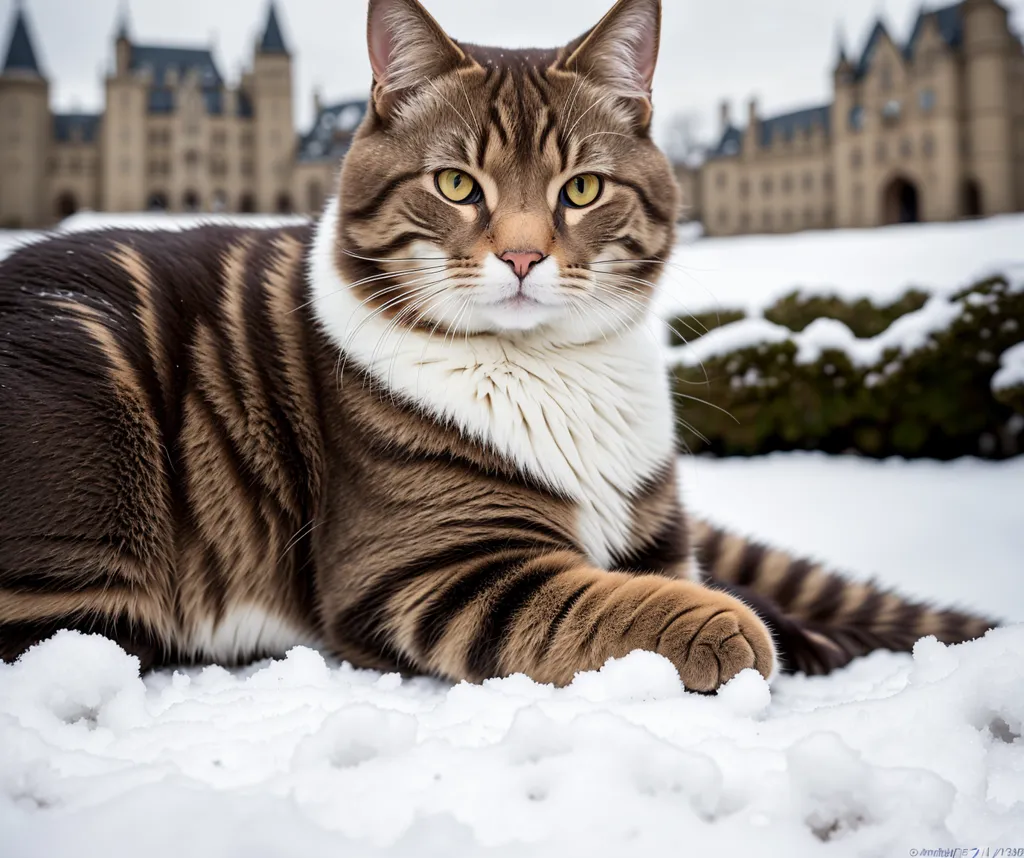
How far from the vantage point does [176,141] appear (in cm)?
3531

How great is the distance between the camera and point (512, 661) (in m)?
1.46

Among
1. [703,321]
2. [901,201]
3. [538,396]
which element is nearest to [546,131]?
[538,396]

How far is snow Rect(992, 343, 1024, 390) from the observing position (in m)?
3.64

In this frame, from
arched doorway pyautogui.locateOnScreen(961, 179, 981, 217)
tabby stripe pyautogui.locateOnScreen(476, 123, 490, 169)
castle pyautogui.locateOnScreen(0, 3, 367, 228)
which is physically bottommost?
tabby stripe pyautogui.locateOnScreen(476, 123, 490, 169)

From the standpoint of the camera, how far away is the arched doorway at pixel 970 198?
26.1 m

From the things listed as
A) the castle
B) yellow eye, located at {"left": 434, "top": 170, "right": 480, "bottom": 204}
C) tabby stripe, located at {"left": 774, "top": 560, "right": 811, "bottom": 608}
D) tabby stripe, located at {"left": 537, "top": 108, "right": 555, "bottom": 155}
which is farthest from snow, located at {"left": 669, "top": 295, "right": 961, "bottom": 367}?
the castle

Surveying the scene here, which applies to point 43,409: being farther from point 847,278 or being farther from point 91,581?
point 847,278

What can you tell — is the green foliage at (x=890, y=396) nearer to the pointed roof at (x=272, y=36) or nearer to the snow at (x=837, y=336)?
the snow at (x=837, y=336)

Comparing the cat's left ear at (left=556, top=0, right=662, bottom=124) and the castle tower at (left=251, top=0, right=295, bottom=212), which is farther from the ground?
the castle tower at (left=251, top=0, right=295, bottom=212)

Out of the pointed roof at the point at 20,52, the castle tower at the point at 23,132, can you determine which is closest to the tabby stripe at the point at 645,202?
the castle tower at the point at 23,132

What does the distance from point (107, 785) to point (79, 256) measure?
1.23 metres

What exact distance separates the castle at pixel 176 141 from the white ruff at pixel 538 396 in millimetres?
34010

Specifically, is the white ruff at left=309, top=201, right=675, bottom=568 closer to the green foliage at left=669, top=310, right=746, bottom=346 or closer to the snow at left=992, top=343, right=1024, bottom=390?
the snow at left=992, top=343, right=1024, bottom=390

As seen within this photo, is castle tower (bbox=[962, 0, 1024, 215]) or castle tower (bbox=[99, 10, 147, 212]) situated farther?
castle tower (bbox=[99, 10, 147, 212])
